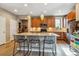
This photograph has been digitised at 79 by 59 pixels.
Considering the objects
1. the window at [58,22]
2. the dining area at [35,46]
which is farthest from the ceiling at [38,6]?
the window at [58,22]

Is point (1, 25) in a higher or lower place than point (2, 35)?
higher

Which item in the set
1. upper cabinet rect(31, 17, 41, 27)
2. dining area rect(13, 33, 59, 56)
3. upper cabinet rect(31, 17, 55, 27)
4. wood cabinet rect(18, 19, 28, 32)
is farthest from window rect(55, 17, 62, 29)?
dining area rect(13, 33, 59, 56)

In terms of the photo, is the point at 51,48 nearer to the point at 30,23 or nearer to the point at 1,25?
the point at 1,25

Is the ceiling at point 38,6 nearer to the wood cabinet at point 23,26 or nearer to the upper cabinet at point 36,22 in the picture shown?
the upper cabinet at point 36,22

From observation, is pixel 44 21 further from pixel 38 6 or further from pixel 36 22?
pixel 38 6

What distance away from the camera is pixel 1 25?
794cm

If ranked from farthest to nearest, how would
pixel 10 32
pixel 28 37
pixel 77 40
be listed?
pixel 10 32 → pixel 28 37 → pixel 77 40

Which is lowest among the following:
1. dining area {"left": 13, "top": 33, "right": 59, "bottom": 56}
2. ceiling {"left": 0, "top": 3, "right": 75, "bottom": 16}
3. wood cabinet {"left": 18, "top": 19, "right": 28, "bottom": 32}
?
dining area {"left": 13, "top": 33, "right": 59, "bottom": 56}

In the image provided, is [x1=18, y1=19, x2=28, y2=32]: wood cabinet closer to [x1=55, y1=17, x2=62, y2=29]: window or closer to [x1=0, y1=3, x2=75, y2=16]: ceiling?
[x1=55, y1=17, x2=62, y2=29]: window

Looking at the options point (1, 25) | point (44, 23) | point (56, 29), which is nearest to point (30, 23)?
point (44, 23)

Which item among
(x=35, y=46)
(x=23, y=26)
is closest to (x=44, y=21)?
(x=23, y=26)

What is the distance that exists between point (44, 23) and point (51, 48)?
6216mm

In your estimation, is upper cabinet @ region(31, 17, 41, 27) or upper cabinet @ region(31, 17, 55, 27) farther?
upper cabinet @ region(31, 17, 41, 27)

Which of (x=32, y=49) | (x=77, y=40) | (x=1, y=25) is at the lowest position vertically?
(x=32, y=49)
